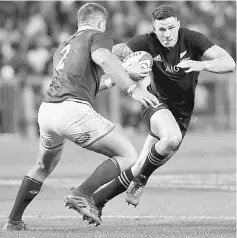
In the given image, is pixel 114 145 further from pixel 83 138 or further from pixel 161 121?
pixel 161 121

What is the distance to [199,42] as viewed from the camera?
937cm

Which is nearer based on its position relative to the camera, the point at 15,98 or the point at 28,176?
the point at 28,176

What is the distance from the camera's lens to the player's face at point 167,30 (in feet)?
30.6

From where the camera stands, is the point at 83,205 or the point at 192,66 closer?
the point at 83,205

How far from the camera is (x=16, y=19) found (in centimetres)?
2138

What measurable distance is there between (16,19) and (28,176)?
44.3 ft

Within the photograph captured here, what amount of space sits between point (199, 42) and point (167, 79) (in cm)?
64

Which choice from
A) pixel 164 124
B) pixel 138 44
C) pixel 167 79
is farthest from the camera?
pixel 167 79

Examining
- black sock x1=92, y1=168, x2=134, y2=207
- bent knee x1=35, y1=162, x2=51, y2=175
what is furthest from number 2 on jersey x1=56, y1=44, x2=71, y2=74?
black sock x1=92, y1=168, x2=134, y2=207

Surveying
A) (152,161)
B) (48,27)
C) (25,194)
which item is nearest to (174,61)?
(152,161)

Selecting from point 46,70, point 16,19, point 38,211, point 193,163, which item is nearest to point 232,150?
point 193,163

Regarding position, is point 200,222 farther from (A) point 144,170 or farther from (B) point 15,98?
(B) point 15,98

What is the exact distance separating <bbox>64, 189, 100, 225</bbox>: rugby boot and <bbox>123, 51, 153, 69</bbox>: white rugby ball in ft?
5.89

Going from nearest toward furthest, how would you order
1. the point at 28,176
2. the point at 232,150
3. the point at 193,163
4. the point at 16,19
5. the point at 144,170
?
1. the point at 28,176
2. the point at 144,170
3. the point at 193,163
4. the point at 232,150
5. the point at 16,19
